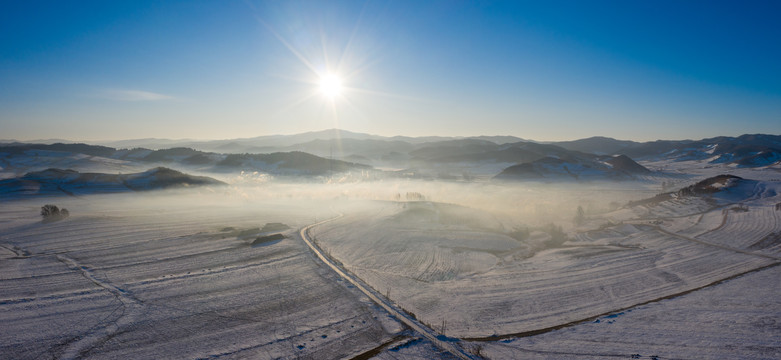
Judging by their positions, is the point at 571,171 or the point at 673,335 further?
the point at 571,171

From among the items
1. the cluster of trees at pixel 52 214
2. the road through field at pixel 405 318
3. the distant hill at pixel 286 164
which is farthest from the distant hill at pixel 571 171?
the cluster of trees at pixel 52 214

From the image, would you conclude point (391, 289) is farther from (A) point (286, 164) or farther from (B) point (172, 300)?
(A) point (286, 164)

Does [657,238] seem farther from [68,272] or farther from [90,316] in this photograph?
[68,272]

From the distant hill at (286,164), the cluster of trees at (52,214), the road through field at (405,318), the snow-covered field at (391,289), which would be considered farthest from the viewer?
the distant hill at (286,164)

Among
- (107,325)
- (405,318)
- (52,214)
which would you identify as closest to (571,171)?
(405,318)

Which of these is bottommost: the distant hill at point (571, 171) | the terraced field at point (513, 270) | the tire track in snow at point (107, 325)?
the terraced field at point (513, 270)

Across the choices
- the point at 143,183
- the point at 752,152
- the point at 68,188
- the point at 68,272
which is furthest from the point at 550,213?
the point at 752,152

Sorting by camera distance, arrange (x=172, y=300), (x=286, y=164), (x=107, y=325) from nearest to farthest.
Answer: (x=107, y=325) → (x=172, y=300) → (x=286, y=164)

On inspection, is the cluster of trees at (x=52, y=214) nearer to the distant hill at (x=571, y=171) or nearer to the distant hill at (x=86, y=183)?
the distant hill at (x=86, y=183)

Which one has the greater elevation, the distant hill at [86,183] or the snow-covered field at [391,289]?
the distant hill at [86,183]
